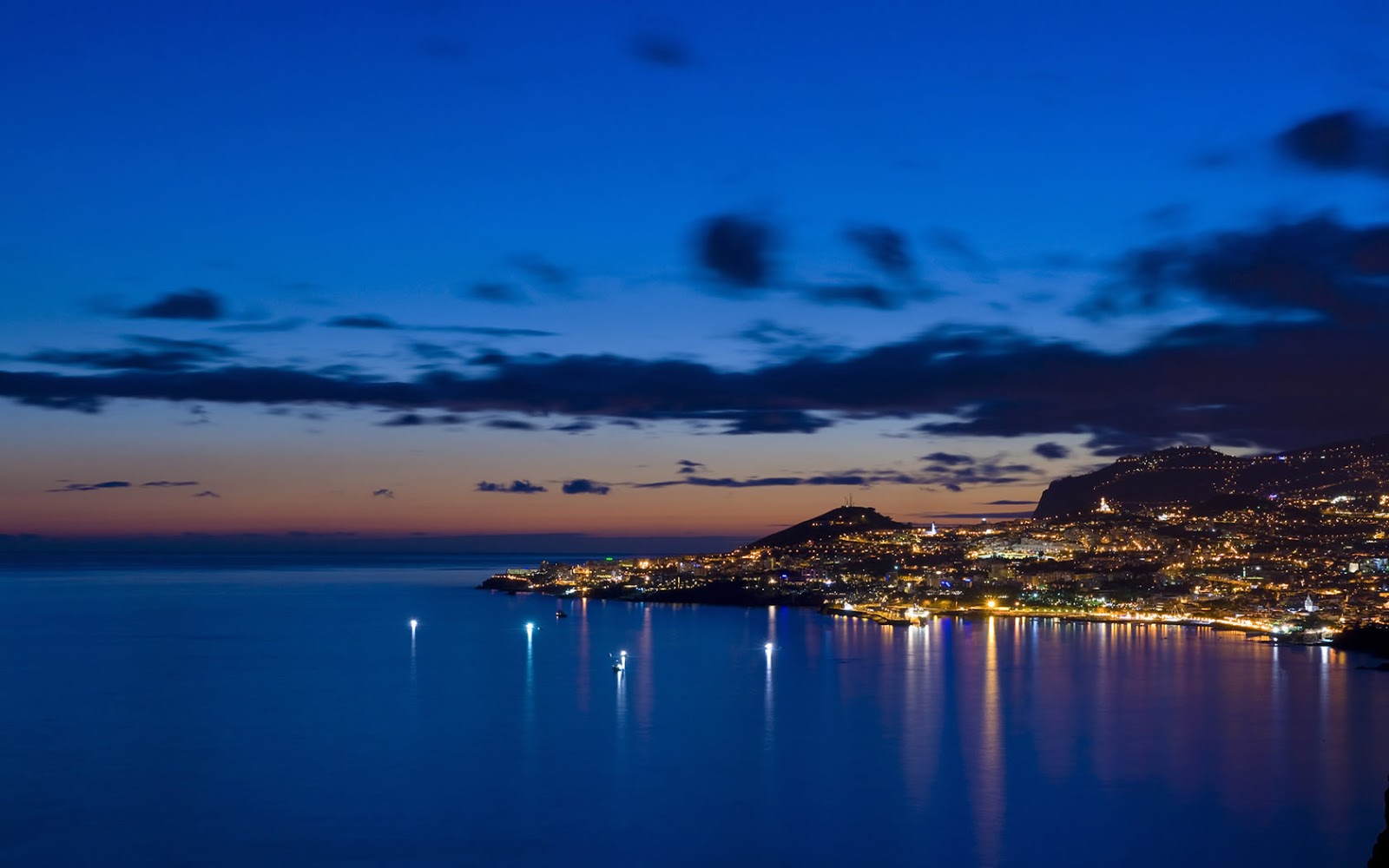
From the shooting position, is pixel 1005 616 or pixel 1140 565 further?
pixel 1140 565

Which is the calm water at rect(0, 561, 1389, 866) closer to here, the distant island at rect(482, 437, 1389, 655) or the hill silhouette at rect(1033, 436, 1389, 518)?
the distant island at rect(482, 437, 1389, 655)

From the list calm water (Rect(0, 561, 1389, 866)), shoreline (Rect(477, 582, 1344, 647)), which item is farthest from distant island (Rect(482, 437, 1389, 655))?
calm water (Rect(0, 561, 1389, 866))

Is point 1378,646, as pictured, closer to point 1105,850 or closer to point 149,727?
point 1105,850

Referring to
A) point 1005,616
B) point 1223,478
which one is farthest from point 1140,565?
point 1223,478

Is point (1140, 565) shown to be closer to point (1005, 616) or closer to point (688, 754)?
point (1005, 616)

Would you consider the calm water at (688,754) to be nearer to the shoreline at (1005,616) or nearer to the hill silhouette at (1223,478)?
the shoreline at (1005,616)

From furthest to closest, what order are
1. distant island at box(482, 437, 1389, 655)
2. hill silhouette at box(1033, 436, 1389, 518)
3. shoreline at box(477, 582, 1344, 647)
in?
hill silhouette at box(1033, 436, 1389, 518), distant island at box(482, 437, 1389, 655), shoreline at box(477, 582, 1344, 647)
